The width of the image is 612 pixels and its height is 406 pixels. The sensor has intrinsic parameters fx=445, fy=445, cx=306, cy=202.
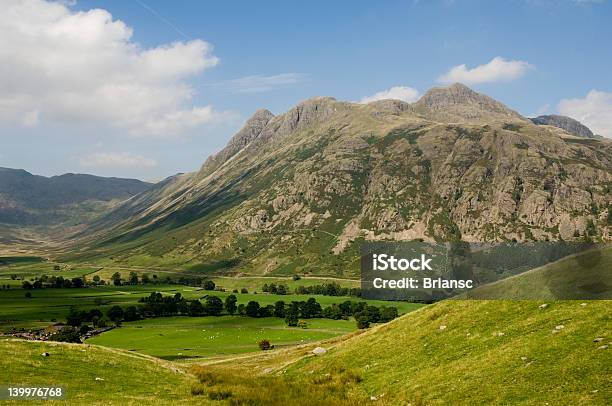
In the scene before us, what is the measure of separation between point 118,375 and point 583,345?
35.5 m

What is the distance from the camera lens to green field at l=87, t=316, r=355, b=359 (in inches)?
5039

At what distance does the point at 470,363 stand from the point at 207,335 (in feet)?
462

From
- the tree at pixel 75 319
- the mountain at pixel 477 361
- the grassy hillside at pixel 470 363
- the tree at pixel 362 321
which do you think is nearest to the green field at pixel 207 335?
the tree at pixel 362 321

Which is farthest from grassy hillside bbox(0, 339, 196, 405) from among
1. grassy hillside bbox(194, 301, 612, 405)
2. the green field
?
the green field

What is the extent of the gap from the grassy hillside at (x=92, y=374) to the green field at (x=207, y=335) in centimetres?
7342

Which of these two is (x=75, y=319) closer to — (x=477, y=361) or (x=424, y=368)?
(x=424, y=368)

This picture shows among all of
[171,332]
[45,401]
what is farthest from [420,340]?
[171,332]

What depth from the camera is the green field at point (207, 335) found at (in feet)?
420

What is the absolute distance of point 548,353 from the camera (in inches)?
1089

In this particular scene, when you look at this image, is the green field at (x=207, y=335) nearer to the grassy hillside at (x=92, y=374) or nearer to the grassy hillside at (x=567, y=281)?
the grassy hillside at (x=92, y=374)

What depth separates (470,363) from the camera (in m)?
31.1

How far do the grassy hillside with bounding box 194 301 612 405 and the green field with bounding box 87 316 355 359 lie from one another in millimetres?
82584

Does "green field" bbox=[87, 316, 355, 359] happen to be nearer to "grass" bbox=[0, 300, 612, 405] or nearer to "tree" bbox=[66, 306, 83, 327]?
"tree" bbox=[66, 306, 83, 327]

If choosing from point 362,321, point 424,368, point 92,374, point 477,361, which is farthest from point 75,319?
point 477,361
